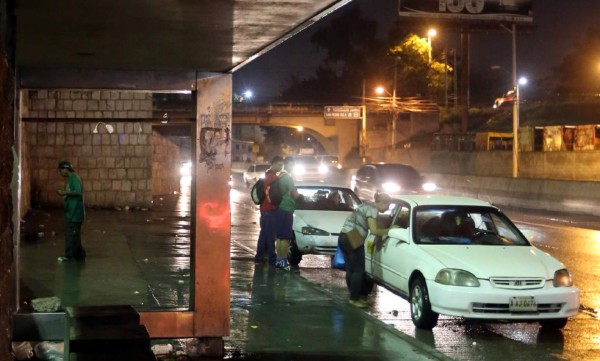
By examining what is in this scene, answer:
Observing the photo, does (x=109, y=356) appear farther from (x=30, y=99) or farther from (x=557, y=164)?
(x=557, y=164)

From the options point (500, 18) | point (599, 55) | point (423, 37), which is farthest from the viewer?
point (599, 55)

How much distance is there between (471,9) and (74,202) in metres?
48.0

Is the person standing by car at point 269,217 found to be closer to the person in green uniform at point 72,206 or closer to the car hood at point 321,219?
the car hood at point 321,219

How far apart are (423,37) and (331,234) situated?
58.2m

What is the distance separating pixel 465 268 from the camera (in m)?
8.65

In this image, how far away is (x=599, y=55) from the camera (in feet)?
250

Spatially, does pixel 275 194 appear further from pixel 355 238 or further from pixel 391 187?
pixel 391 187

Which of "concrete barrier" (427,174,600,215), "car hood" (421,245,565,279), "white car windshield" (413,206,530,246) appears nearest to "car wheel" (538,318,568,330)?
"car hood" (421,245,565,279)

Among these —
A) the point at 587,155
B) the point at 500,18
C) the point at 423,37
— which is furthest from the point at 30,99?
the point at 423,37

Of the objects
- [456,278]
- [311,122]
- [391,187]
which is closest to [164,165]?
[391,187]

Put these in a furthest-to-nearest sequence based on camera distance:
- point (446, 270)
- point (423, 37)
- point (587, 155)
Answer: point (423, 37), point (587, 155), point (446, 270)

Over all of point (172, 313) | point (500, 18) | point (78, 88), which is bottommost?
point (172, 313)

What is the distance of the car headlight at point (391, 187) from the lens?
27.4 meters

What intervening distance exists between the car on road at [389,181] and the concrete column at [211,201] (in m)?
20.7
